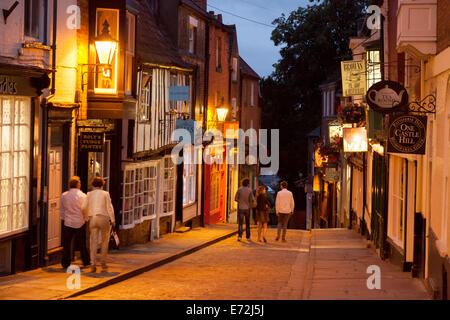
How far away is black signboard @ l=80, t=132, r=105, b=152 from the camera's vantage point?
49.3 ft

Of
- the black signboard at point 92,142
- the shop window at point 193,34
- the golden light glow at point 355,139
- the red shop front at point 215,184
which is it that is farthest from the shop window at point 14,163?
the red shop front at point 215,184

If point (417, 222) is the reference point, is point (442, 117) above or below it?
above

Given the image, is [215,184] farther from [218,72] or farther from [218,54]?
[218,54]

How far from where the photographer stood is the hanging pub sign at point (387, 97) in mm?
12414

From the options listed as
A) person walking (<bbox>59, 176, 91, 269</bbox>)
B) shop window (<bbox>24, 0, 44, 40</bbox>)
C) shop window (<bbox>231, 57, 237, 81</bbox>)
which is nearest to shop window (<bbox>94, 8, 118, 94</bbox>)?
shop window (<bbox>24, 0, 44, 40</bbox>)

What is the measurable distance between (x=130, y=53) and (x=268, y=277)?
6.54 meters

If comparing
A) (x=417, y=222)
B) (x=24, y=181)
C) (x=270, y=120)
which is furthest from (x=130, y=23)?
(x=270, y=120)

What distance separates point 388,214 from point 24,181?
8077 mm

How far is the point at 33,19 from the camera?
13523 mm

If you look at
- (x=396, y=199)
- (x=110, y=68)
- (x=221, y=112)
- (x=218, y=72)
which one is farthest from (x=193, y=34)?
(x=396, y=199)

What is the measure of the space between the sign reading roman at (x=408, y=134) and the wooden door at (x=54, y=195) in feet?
22.1

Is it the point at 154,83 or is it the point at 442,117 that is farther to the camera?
the point at 154,83

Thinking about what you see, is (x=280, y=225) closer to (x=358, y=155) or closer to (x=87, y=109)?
(x=358, y=155)

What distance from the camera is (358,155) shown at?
83.5ft
